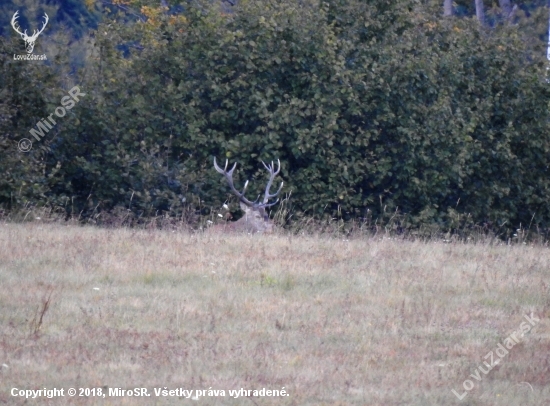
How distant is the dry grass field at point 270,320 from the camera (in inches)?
228

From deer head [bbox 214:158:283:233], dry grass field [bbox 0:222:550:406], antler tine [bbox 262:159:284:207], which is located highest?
dry grass field [bbox 0:222:550:406]

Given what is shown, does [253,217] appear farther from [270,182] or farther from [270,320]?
[270,320]

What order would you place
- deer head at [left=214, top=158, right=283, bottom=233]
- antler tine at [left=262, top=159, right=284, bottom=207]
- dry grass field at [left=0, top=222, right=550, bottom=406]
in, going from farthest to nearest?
1. antler tine at [left=262, top=159, right=284, bottom=207]
2. deer head at [left=214, top=158, right=283, bottom=233]
3. dry grass field at [left=0, top=222, right=550, bottom=406]

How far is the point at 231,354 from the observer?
6324mm

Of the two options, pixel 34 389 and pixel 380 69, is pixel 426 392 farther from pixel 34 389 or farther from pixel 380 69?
pixel 380 69

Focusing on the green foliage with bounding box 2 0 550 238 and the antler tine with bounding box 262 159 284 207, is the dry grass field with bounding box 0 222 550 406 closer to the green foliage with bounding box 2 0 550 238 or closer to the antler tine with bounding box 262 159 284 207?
the antler tine with bounding box 262 159 284 207

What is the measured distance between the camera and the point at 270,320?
721cm

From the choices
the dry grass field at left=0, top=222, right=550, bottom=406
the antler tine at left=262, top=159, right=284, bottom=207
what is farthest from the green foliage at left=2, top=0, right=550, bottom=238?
the dry grass field at left=0, top=222, right=550, bottom=406

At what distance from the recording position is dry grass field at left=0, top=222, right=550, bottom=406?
5789 millimetres

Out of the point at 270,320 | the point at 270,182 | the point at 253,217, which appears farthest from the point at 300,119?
the point at 270,320

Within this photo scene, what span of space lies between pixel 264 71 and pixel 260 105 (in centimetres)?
81

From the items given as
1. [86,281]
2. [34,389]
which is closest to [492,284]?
[86,281]

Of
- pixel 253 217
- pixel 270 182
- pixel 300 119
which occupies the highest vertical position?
pixel 300 119

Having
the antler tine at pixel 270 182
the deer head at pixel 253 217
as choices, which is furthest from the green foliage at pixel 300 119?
the deer head at pixel 253 217
